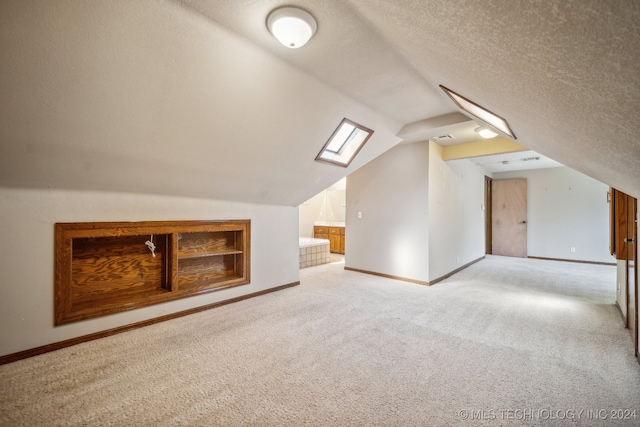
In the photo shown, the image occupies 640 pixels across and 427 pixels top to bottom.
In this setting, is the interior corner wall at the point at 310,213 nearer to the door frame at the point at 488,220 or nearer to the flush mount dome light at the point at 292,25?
the door frame at the point at 488,220

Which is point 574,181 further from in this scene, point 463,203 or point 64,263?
point 64,263

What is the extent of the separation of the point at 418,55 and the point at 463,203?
4579 mm

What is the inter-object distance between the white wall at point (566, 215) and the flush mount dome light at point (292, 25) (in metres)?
7.42

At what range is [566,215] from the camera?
6402 millimetres

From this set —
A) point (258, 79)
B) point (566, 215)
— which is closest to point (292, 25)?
point (258, 79)

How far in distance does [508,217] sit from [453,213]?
3.24m

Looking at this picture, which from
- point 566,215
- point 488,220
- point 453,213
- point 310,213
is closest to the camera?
point 453,213

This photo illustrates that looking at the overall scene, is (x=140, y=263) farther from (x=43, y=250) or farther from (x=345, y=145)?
(x=345, y=145)

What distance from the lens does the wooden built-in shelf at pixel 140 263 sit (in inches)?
92.7

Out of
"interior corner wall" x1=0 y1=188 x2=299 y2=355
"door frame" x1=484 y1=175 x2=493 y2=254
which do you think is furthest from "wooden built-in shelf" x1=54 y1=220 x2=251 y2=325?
"door frame" x1=484 y1=175 x2=493 y2=254

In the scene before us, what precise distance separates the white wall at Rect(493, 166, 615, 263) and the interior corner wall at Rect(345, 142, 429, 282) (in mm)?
4469

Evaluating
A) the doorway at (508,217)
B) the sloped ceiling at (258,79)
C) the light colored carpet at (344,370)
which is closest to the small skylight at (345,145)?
the sloped ceiling at (258,79)

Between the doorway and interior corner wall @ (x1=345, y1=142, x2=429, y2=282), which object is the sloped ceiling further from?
the doorway

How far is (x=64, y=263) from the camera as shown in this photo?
7.56 ft
